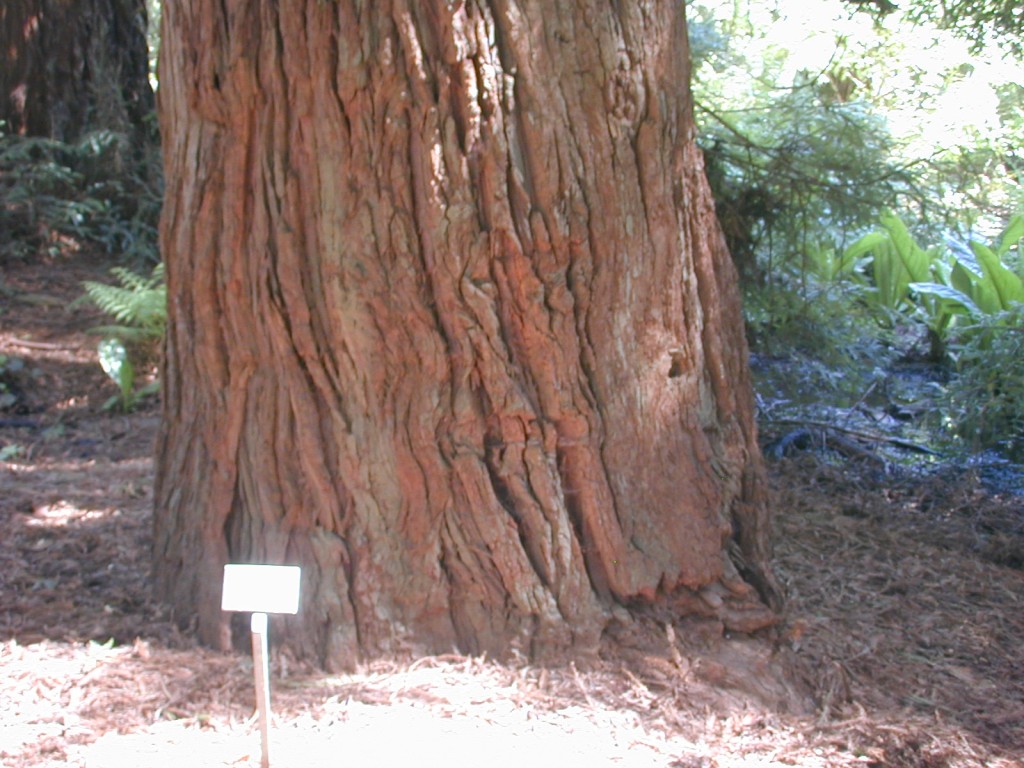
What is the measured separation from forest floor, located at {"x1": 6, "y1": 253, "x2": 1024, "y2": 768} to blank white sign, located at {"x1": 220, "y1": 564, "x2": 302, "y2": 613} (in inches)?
18.4

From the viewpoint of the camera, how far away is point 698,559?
368 centimetres

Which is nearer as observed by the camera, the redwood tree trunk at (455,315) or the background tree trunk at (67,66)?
the redwood tree trunk at (455,315)

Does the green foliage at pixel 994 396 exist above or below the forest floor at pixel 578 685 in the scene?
above

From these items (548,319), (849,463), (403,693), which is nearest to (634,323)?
(548,319)

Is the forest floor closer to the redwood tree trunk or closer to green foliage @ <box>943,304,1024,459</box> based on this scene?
the redwood tree trunk

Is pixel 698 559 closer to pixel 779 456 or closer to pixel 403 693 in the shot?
pixel 403 693

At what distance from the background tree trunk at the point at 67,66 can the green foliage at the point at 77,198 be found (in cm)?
27

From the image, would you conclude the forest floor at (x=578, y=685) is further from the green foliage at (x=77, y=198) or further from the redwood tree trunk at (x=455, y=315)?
the green foliage at (x=77, y=198)

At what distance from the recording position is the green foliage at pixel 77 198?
9.46 m

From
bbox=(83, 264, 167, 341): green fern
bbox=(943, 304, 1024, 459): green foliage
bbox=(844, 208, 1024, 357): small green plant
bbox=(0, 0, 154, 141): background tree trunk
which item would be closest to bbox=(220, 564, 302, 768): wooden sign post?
bbox=(943, 304, 1024, 459): green foliage

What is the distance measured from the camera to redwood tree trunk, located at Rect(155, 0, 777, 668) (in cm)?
335

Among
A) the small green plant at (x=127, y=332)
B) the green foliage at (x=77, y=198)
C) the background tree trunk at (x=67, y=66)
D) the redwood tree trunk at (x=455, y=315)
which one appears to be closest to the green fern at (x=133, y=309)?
the small green plant at (x=127, y=332)

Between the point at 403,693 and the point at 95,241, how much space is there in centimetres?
775

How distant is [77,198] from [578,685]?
26.4ft
